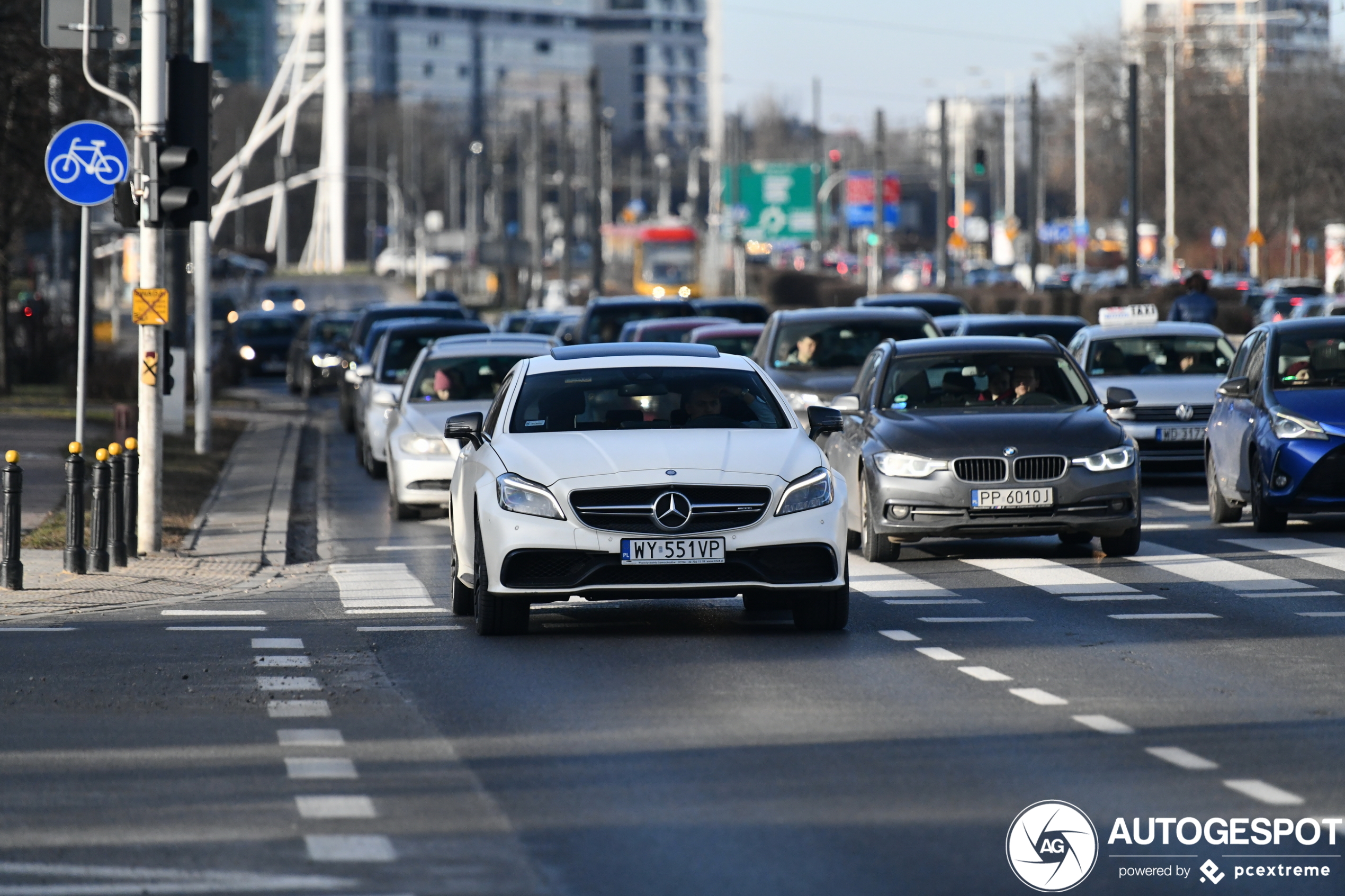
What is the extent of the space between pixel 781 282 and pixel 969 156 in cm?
9688

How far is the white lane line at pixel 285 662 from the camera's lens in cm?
1103

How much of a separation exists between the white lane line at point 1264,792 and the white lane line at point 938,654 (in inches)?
128

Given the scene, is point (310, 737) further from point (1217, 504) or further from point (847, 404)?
point (1217, 504)

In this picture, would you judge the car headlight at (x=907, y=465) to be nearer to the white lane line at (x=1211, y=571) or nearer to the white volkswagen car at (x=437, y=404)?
the white lane line at (x=1211, y=571)

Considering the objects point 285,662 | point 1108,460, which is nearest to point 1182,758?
point 285,662

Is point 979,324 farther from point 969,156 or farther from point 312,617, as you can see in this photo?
point 969,156

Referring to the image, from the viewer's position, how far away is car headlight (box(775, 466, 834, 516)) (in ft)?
38.0

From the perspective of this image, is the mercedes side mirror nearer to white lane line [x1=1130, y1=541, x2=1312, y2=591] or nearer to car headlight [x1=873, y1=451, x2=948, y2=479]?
car headlight [x1=873, y1=451, x2=948, y2=479]

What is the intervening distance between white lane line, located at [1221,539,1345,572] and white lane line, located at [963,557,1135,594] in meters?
1.63

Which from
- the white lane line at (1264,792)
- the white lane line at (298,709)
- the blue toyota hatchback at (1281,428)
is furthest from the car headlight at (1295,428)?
the white lane line at (1264,792)

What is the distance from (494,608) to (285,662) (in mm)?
1164

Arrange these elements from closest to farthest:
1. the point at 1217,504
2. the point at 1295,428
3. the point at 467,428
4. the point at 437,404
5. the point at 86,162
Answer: the point at 467,428 < the point at 1295,428 < the point at 86,162 < the point at 1217,504 < the point at 437,404

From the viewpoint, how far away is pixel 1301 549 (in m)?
16.2

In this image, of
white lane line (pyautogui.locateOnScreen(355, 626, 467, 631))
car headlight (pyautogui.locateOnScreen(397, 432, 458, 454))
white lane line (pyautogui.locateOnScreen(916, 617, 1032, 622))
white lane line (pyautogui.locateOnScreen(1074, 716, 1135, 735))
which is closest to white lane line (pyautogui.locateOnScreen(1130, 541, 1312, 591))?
white lane line (pyautogui.locateOnScreen(916, 617, 1032, 622))
